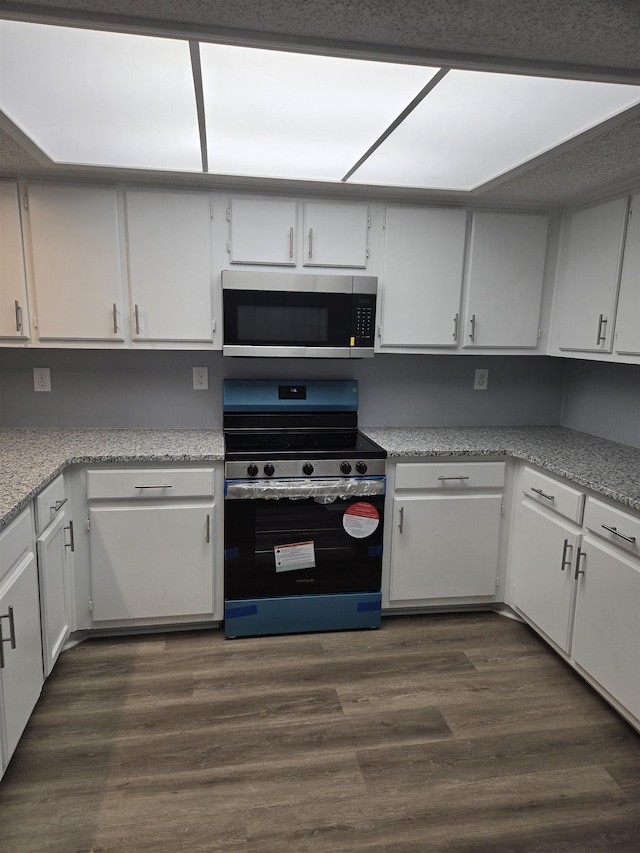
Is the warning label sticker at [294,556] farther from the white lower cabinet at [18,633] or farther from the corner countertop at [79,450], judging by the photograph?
the white lower cabinet at [18,633]

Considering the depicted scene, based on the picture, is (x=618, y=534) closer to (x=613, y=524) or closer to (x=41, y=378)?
(x=613, y=524)

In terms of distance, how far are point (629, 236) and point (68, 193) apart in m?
2.50

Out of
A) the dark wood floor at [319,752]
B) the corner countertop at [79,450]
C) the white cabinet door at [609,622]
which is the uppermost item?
the corner countertop at [79,450]

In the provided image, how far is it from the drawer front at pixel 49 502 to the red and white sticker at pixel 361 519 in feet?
4.02

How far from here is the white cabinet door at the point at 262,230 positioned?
2.54 metres

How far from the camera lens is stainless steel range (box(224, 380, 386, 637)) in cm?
243

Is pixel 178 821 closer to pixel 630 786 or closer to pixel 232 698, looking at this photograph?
pixel 232 698

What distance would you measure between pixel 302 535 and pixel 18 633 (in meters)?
1.20

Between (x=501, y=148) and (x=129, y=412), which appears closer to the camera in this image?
(x=501, y=148)

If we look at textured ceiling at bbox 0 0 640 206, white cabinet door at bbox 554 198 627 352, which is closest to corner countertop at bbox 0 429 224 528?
textured ceiling at bbox 0 0 640 206

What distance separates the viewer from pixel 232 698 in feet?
6.95

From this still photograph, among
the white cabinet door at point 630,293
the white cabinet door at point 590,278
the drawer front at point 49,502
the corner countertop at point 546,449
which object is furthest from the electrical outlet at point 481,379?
the drawer front at point 49,502

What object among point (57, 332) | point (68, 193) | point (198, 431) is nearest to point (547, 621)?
point (198, 431)

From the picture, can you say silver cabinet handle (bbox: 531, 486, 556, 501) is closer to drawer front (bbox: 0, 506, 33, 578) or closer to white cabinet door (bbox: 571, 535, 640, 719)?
white cabinet door (bbox: 571, 535, 640, 719)
